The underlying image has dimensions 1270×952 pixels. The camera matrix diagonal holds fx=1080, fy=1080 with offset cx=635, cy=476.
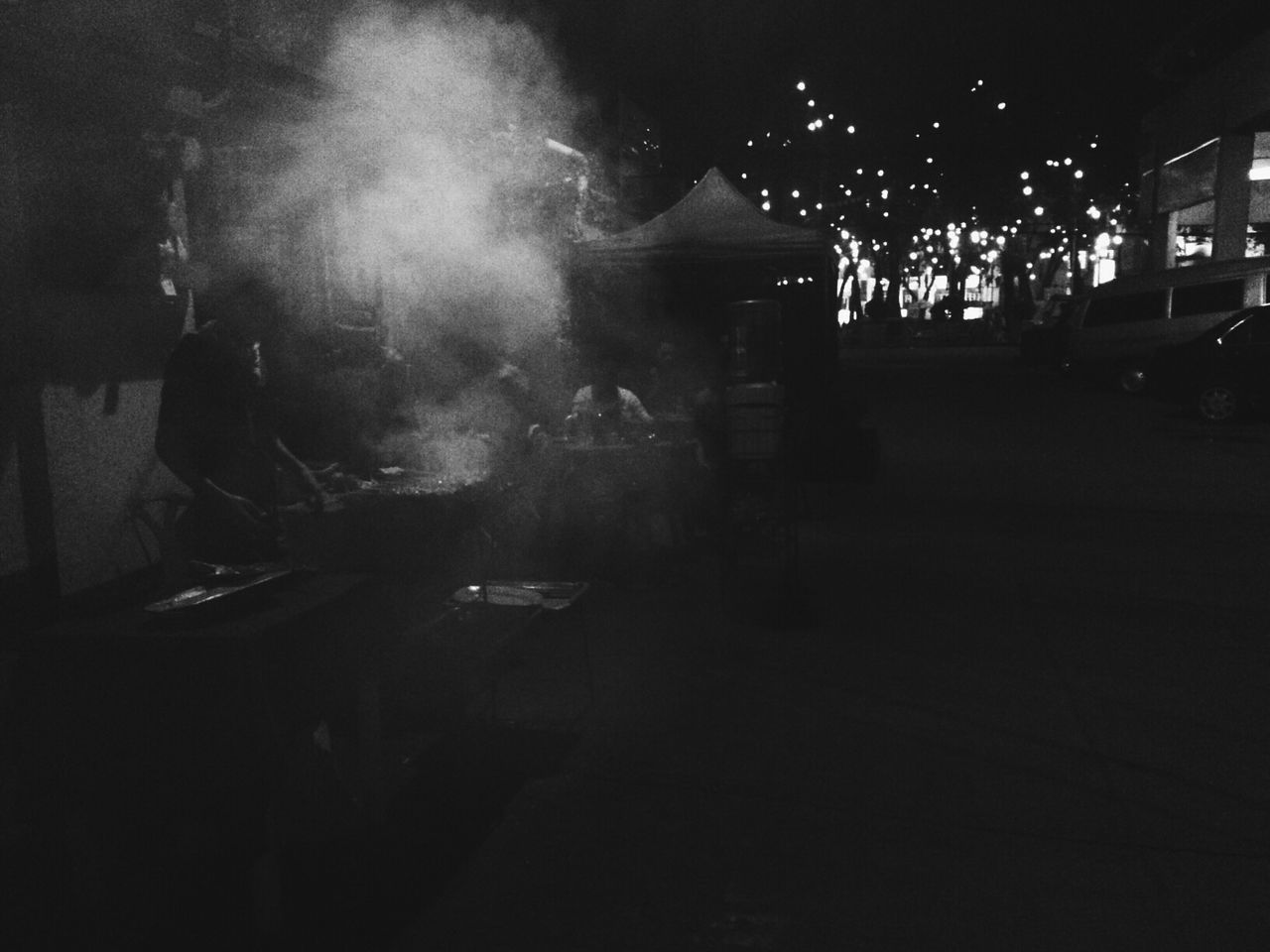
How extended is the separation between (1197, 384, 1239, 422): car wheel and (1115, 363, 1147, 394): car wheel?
4944 mm

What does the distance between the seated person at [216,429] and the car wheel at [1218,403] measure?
15.0m

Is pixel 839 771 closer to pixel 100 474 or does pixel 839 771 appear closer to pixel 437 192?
pixel 100 474

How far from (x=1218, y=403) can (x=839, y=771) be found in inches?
557

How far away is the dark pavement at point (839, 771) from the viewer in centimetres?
304

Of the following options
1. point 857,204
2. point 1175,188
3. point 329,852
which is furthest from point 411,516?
point 857,204

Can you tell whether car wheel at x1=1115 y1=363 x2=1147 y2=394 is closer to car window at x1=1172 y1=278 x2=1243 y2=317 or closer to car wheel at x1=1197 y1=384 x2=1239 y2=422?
car window at x1=1172 y1=278 x2=1243 y2=317

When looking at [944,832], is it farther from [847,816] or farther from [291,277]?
[291,277]

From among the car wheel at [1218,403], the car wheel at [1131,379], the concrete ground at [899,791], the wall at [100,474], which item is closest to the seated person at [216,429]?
the wall at [100,474]

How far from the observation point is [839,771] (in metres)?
3.98

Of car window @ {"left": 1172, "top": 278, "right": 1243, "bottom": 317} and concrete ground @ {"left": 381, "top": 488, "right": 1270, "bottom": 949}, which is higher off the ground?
car window @ {"left": 1172, "top": 278, "right": 1243, "bottom": 317}

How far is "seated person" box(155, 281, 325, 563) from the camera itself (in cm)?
404

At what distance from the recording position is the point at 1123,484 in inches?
420

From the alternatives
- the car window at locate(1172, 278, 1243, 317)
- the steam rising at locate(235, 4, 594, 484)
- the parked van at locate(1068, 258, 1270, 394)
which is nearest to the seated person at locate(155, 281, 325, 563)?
the steam rising at locate(235, 4, 594, 484)

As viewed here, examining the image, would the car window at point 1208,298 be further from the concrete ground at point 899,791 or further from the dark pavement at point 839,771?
the concrete ground at point 899,791
